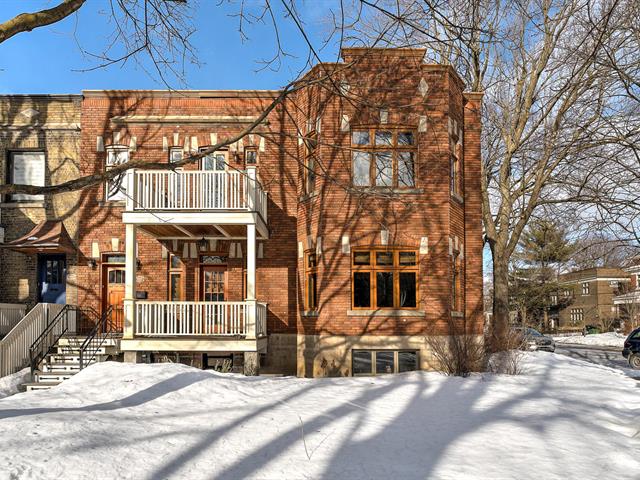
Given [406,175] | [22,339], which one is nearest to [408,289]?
[406,175]

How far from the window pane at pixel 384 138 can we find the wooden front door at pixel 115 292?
27.8 feet

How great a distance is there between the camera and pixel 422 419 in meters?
8.39

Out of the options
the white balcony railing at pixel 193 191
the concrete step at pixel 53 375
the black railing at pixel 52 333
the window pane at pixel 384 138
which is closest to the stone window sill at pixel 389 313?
the white balcony railing at pixel 193 191

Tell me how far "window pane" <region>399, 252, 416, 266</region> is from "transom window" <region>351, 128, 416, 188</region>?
6.07 ft

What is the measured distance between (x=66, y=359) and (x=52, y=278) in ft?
13.9

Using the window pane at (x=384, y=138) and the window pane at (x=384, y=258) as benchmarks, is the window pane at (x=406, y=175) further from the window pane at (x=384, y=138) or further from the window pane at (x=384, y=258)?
the window pane at (x=384, y=258)

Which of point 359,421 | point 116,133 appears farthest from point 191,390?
point 116,133

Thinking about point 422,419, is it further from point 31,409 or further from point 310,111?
point 310,111

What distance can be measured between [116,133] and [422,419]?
42.9 feet

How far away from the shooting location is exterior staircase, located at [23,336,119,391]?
12.8 metres

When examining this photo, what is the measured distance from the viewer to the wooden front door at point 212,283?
56.0ft

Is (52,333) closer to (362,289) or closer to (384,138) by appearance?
(362,289)

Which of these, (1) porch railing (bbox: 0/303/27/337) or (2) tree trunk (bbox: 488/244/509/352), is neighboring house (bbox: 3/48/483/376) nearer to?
(1) porch railing (bbox: 0/303/27/337)

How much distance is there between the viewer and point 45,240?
637 inches
